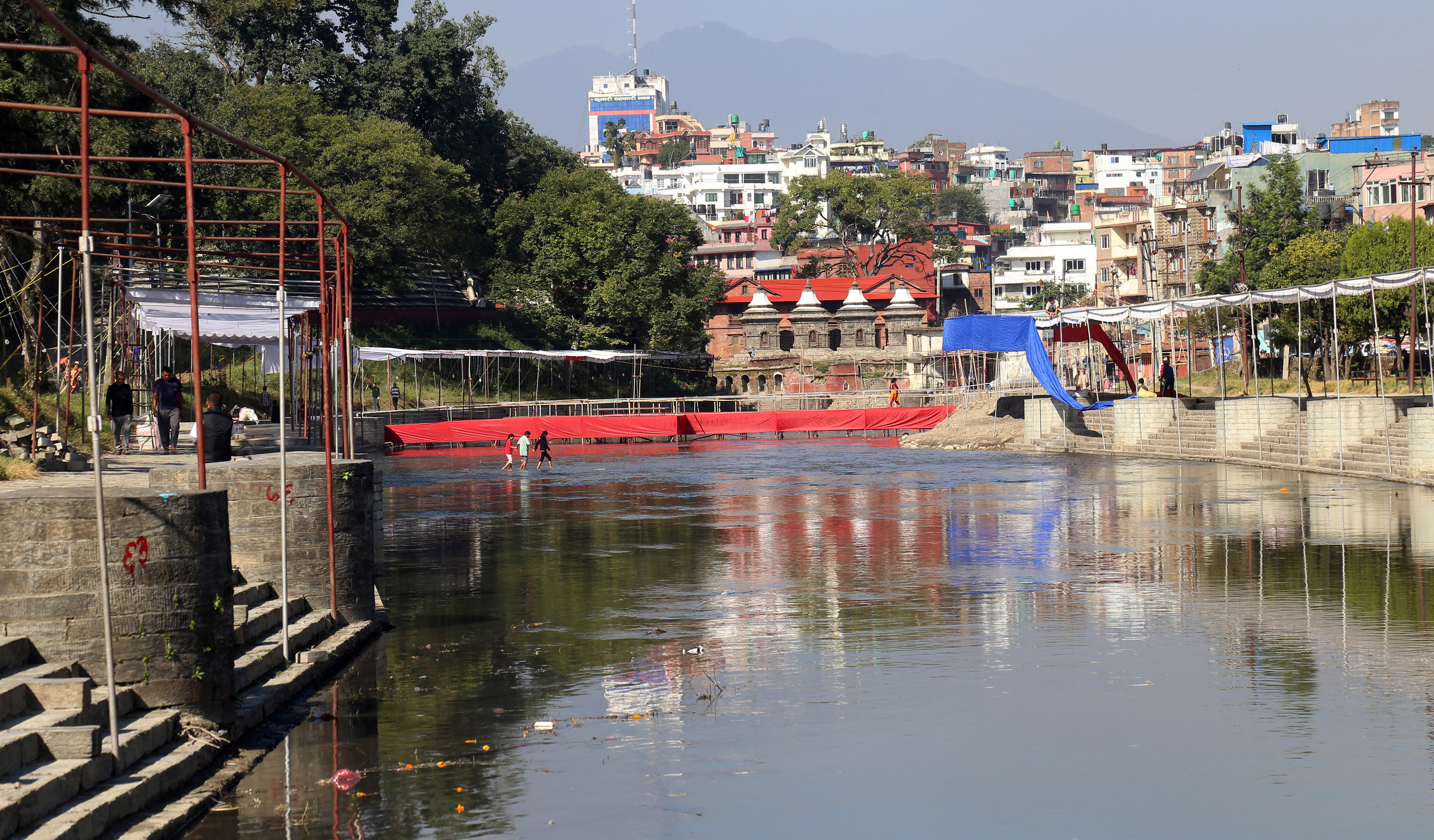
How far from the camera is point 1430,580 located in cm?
1628

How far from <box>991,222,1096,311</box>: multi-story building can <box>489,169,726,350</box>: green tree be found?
55.1m

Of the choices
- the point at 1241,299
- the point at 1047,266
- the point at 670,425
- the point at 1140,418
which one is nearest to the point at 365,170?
the point at 670,425

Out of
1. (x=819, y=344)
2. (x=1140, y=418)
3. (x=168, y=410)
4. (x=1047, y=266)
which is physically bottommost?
(x=1140, y=418)

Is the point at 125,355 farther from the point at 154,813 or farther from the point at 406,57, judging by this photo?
the point at 406,57

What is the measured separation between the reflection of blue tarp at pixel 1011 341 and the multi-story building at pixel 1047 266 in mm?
87082

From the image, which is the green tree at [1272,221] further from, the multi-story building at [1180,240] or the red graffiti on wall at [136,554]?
the red graffiti on wall at [136,554]

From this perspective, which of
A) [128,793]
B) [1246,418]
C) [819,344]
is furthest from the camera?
[819,344]

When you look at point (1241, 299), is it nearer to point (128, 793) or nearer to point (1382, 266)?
point (1382, 266)

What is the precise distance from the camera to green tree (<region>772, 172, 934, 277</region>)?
123938 millimetres

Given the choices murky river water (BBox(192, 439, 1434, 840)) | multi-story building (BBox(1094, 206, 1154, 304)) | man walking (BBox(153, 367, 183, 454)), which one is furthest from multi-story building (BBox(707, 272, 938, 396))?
murky river water (BBox(192, 439, 1434, 840))

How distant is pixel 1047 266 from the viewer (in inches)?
5364

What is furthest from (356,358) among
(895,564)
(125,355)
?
(895,564)

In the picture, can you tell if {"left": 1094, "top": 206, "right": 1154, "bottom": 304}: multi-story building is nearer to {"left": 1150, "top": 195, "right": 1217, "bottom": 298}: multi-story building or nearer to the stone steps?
{"left": 1150, "top": 195, "right": 1217, "bottom": 298}: multi-story building

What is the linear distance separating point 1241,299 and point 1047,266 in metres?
104
